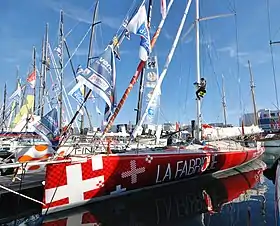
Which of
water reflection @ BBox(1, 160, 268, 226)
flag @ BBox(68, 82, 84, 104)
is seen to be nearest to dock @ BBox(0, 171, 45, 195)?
water reflection @ BBox(1, 160, 268, 226)

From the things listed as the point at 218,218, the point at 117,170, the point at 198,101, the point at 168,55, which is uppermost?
the point at 168,55

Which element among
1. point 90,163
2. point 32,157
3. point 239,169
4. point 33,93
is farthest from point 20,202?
point 33,93

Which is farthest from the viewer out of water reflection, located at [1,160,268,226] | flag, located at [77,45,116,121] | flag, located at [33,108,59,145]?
flag, located at [33,108,59,145]

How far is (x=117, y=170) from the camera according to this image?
9609mm

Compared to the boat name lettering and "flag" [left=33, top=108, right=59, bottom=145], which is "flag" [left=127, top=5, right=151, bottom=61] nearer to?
"flag" [left=33, top=108, right=59, bottom=145]

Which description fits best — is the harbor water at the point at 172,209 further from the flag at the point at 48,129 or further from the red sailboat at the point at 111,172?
the flag at the point at 48,129

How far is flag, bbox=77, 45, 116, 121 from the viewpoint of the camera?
8766mm

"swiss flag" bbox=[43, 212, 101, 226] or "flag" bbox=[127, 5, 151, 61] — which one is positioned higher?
"flag" bbox=[127, 5, 151, 61]

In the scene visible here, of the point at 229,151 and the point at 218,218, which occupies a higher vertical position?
the point at 229,151

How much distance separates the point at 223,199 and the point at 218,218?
2343 mm

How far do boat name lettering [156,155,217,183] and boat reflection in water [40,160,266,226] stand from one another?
50 cm

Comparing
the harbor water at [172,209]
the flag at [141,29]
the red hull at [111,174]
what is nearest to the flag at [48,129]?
the red hull at [111,174]

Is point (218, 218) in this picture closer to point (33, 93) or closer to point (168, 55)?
point (168, 55)

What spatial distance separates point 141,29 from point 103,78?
9.42 feet
